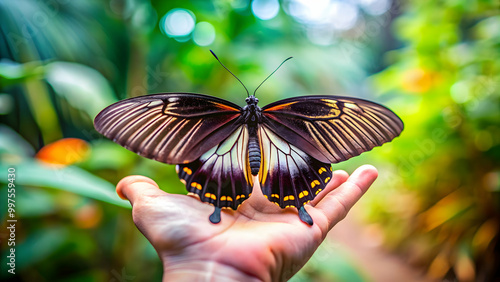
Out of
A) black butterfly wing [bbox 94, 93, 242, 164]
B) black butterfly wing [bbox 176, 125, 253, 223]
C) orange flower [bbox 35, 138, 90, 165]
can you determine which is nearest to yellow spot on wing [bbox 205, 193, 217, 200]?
black butterfly wing [bbox 176, 125, 253, 223]

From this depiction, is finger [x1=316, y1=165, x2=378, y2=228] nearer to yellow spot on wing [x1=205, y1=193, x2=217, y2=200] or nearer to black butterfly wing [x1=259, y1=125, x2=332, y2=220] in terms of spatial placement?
black butterfly wing [x1=259, y1=125, x2=332, y2=220]

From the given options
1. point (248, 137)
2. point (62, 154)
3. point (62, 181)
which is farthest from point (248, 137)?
point (62, 154)

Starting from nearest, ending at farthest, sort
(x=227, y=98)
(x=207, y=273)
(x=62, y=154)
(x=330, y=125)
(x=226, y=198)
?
(x=207, y=273) → (x=226, y=198) → (x=330, y=125) → (x=62, y=154) → (x=227, y=98)

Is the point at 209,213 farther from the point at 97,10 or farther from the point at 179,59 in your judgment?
the point at 97,10

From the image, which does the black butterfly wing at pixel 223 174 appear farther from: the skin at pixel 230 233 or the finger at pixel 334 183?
the finger at pixel 334 183

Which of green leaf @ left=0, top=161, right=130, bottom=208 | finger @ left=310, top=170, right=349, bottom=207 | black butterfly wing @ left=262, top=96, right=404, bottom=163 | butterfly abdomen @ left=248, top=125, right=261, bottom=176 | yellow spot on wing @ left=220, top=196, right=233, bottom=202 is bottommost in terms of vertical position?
green leaf @ left=0, top=161, right=130, bottom=208

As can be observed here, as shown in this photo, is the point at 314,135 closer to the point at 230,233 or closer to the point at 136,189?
the point at 230,233

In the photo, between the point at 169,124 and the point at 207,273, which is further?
the point at 169,124
